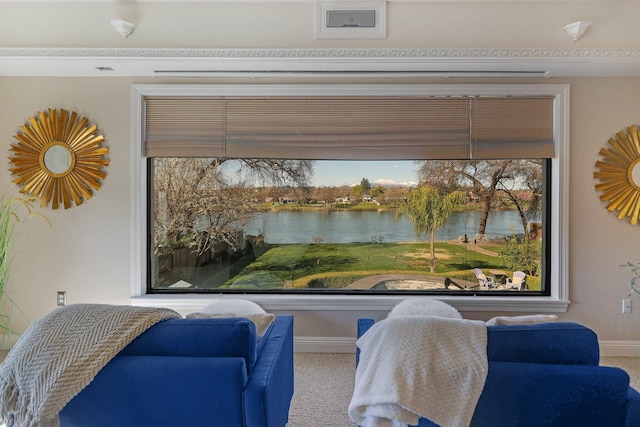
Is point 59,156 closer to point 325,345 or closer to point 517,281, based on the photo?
point 325,345

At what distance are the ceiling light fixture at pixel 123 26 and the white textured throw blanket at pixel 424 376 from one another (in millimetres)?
2875

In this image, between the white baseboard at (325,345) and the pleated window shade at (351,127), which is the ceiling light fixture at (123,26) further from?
the white baseboard at (325,345)

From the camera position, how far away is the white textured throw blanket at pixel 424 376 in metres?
1.41

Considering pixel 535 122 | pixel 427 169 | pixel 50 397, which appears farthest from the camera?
pixel 427 169

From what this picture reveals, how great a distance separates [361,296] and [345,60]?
190cm

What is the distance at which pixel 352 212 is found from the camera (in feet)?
12.0

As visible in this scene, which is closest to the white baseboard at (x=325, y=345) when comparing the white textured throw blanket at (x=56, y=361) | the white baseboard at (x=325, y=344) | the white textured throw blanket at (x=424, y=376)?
the white baseboard at (x=325, y=344)

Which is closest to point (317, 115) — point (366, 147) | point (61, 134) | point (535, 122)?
point (366, 147)

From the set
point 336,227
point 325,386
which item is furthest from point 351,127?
point 325,386

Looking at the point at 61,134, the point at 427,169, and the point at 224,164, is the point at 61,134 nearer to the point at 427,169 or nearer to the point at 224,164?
the point at 224,164

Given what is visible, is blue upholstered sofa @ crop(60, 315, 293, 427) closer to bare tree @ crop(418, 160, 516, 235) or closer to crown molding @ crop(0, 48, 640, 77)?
crown molding @ crop(0, 48, 640, 77)

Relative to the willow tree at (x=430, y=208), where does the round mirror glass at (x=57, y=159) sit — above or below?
above

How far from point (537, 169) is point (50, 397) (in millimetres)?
3613

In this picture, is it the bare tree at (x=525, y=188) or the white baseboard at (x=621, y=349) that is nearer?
the white baseboard at (x=621, y=349)
